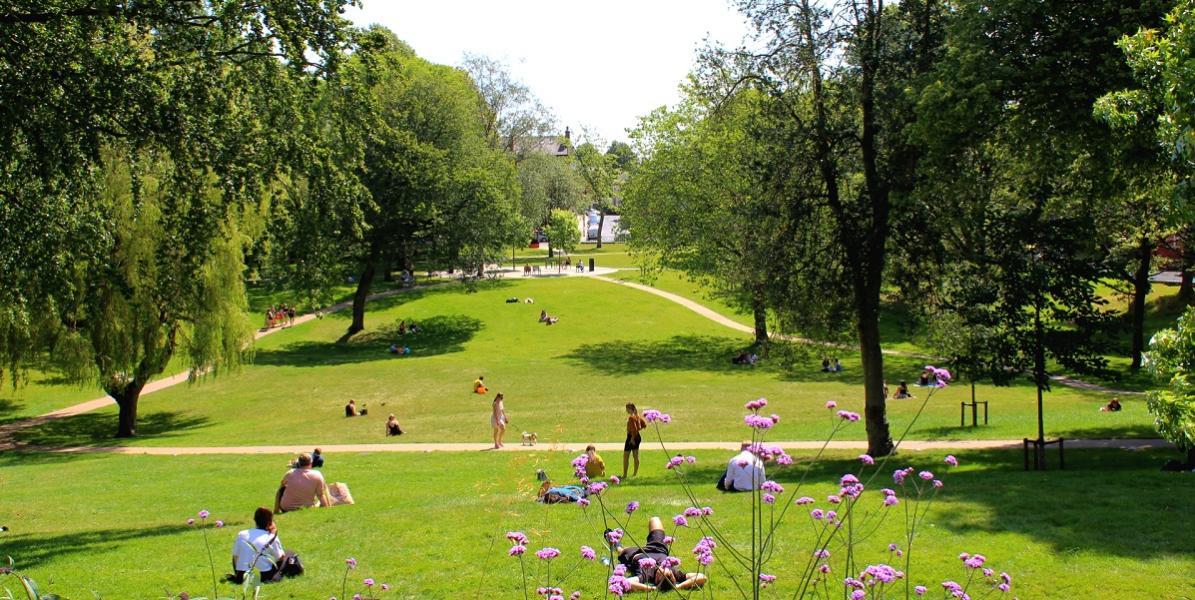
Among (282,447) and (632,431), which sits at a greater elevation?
(632,431)

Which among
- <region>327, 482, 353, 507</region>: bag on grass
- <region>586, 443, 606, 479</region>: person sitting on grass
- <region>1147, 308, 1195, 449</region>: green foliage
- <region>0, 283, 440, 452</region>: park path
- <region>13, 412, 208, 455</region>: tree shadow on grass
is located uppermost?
<region>1147, 308, 1195, 449</region>: green foliage

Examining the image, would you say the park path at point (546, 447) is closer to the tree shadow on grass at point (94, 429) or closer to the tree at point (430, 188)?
the tree shadow on grass at point (94, 429)

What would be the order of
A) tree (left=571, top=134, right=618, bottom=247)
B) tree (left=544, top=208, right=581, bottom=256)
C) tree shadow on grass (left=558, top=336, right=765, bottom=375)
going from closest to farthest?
1. tree shadow on grass (left=558, top=336, right=765, bottom=375)
2. tree (left=544, top=208, right=581, bottom=256)
3. tree (left=571, top=134, right=618, bottom=247)

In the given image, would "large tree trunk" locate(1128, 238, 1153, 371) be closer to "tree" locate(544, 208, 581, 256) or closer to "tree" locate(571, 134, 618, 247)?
"tree" locate(544, 208, 581, 256)

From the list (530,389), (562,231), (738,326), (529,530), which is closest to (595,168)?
(562,231)

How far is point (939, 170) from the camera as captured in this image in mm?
17703

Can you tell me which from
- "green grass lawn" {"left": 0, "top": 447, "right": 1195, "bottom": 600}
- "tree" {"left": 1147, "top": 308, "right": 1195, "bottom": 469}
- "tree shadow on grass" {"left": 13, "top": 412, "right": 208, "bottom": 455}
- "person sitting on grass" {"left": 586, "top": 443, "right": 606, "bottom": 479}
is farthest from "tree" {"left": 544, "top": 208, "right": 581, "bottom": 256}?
"tree" {"left": 1147, "top": 308, "right": 1195, "bottom": 469}

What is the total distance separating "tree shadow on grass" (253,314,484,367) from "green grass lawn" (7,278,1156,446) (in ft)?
0.51

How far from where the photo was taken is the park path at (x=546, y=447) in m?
21.4

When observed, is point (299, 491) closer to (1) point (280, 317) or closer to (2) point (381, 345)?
(2) point (381, 345)

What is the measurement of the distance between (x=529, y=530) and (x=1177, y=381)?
7.48m

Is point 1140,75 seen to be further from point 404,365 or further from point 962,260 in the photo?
point 404,365

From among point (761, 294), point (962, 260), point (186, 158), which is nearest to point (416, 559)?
point (186, 158)

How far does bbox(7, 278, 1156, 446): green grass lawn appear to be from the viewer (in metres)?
27.7
